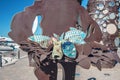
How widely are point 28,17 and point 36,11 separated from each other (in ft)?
1.01

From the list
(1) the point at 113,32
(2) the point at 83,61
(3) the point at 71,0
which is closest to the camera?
(2) the point at 83,61

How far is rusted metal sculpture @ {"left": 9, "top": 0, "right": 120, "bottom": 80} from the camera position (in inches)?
242

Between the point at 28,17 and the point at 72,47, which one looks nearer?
the point at 72,47

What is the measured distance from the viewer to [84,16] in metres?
6.39

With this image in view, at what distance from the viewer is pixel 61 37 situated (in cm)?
635

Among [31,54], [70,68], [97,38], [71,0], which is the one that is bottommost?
[70,68]

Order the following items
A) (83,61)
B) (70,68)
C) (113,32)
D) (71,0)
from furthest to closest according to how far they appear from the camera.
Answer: (113,32), (70,68), (71,0), (83,61)

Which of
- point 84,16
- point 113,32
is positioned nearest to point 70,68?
point 84,16

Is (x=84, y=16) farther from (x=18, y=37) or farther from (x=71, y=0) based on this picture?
(x=18, y=37)

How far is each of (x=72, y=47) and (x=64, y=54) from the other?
0.97ft

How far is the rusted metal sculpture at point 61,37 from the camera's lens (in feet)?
20.2

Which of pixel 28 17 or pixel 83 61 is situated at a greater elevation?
pixel 28 17

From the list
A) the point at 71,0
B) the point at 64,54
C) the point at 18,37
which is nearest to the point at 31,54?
the point at 18,37

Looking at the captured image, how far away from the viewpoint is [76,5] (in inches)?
253
